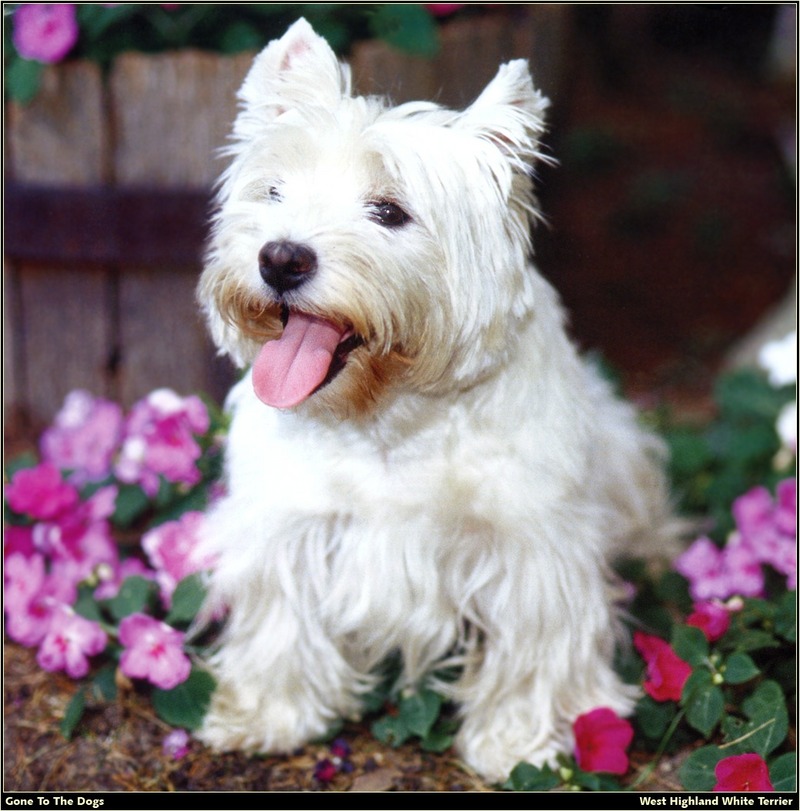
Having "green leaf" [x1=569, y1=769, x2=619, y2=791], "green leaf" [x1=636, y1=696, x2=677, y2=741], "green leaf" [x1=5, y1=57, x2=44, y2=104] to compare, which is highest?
"green leaf" [x1=5, y1=57, x2=44, y2=104]

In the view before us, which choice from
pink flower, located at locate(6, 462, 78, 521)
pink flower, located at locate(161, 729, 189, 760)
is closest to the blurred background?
pink flower, located at locate(6, 462, 78, 521)

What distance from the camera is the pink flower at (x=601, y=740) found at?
2.46 m

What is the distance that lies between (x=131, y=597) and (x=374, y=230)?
1.28 m

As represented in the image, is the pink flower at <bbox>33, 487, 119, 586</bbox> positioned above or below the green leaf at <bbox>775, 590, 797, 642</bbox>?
below

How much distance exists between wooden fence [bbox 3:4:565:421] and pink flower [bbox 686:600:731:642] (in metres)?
1.57

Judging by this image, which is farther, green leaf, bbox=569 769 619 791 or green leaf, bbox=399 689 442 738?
green leaf, bbox=399 689 442 738

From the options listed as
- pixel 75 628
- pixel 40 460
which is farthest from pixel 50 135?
pixel 75 628

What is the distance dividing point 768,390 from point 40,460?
2559 mm

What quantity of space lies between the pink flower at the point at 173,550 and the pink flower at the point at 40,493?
0.99ft

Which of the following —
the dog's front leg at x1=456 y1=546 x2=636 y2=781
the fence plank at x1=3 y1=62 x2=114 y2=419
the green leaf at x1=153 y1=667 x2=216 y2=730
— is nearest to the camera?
the dog's front leg at x1=456 y1=546 x2=636 y2=781

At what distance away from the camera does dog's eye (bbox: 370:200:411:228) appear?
6.98 ft

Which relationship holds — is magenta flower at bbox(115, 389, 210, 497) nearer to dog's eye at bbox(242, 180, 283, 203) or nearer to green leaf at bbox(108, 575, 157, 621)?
green leaf at bbox(108, 575, 157, 621)

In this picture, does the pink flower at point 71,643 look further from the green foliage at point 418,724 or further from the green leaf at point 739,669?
the green leaf at point 739,669

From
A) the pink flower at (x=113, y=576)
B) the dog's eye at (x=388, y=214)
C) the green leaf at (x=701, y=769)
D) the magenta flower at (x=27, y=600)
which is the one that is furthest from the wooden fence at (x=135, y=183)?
the green leaf at (x=701, y=769)
